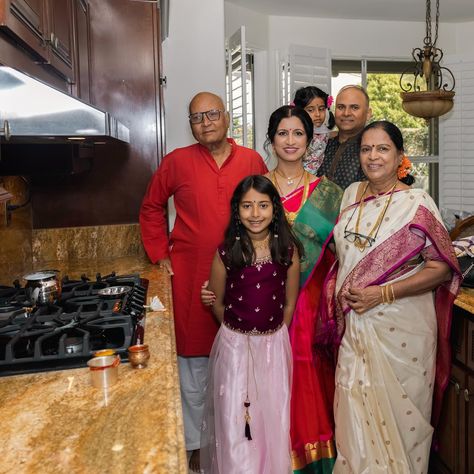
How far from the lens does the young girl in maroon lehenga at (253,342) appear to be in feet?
5.65

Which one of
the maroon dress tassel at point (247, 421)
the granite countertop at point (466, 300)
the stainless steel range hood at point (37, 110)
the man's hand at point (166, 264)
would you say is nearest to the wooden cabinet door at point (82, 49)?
the man's hand at point (166, 264)

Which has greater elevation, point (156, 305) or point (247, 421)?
point (156, 305)

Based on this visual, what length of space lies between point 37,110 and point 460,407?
1625 millimetres

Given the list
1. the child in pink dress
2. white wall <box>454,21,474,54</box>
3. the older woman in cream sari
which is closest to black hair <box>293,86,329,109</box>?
the child in pink dress

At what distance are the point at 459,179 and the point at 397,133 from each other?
3.11 meters

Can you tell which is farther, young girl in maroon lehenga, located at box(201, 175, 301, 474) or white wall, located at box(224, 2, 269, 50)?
white wall, located at box(224, 2, 269, 50)

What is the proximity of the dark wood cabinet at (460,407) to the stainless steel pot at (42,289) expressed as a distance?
135cm

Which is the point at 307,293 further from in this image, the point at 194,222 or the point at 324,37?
the point at 324,37

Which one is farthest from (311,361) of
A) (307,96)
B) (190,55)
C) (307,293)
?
(190,55)

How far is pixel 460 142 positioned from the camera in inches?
175

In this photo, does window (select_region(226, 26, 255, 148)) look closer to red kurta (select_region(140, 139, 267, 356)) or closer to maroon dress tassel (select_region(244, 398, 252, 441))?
red kurta (select_region(140, 139, 267, 356))

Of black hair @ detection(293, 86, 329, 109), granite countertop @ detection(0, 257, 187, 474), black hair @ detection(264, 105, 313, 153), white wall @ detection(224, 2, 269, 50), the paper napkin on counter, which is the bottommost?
granite countertop @ detection(0, 257, 187, 474)

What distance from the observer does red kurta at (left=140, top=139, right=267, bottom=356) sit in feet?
6.97

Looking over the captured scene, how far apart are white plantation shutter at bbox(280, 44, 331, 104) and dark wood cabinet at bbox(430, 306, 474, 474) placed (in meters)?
2.48
